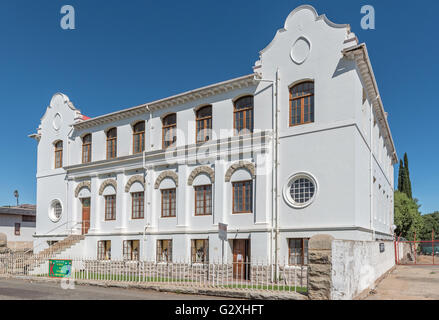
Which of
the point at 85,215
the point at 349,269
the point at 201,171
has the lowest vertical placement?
the point at 349,269

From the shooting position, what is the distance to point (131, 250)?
2597 cm

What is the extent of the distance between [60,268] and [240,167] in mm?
9837

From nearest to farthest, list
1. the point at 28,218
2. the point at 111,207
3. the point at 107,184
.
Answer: the point at 111,207 → the point at 107,184 → the point at 28,218

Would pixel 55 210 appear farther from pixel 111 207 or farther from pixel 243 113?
pixel 243 113

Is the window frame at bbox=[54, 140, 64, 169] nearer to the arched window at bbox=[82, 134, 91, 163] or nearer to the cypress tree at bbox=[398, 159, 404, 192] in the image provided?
A: the arched window at bbox=[82, 134, 91, 163]

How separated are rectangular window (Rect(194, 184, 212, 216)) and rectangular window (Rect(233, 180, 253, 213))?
5.32ft

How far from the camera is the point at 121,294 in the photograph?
1595 centimetres

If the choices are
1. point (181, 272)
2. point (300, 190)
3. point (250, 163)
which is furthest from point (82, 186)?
point (300, 190)

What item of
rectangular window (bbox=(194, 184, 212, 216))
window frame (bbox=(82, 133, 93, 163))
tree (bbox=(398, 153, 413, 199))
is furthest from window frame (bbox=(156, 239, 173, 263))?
tree (bbox=(398, 153, 413, 199))

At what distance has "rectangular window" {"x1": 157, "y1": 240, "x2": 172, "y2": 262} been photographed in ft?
78.9

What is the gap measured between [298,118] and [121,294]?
10942 mm
